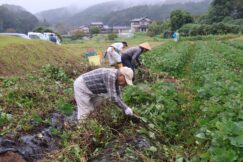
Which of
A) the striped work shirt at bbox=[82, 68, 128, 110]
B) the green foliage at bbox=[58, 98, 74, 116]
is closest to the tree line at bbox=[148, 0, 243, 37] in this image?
the green foliage at bbox=[58, 98, 74, 116]

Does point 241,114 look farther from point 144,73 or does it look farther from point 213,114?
point 144,73

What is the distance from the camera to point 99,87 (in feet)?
17.2

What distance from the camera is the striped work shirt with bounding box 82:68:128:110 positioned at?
15.8ft

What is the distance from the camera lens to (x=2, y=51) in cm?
1463

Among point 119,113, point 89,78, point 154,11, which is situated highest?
point 89,78

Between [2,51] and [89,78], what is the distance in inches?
405

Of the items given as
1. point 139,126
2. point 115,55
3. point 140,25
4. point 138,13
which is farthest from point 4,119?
point 138,13

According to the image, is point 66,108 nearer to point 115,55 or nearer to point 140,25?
point 115,55

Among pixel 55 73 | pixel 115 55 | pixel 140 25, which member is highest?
pixel 115 55

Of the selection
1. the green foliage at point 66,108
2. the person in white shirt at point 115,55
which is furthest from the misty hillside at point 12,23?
the green foliage at point 66,108

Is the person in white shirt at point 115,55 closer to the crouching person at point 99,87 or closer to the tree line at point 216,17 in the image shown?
the crouching person at point 99,87

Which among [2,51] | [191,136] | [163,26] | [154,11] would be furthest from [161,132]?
[154,11]

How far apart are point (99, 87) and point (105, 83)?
0.31 metres

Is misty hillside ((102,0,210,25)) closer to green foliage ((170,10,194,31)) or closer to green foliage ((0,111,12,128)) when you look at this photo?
green foliage ((170,10,194,31))
